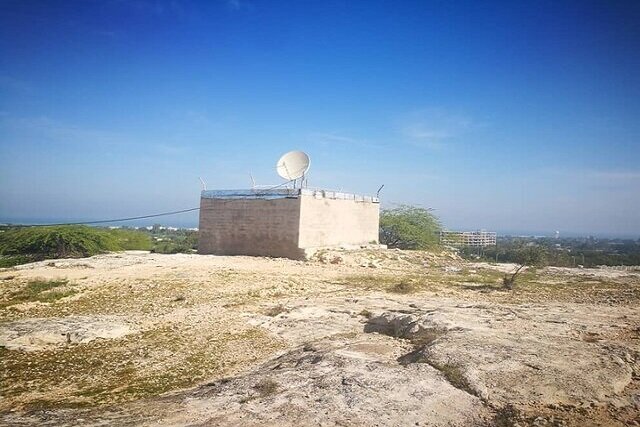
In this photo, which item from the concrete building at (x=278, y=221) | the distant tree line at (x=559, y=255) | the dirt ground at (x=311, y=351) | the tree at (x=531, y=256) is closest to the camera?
the dirt ground at (x=311, y=351)

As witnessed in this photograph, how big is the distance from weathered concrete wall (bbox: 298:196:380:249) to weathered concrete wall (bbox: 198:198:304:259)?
52cm

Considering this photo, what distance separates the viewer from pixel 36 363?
24.0ft

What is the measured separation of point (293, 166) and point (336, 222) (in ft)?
11.5

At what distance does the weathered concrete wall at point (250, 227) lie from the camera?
1948 centimetres

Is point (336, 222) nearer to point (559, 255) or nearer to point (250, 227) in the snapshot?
point (250, 227)

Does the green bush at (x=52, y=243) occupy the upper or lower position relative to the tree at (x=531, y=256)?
lower

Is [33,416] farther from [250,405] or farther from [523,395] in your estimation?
[523,395]

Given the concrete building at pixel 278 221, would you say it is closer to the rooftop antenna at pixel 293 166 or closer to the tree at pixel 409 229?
the rooftop antenna at pixel 293 166

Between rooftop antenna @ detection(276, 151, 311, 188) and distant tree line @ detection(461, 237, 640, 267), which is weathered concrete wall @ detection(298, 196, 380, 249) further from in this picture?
distant tree line @ detection(461, 237, 640, 267)

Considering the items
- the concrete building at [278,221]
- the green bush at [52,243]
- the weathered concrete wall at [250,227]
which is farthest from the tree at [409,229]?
the green bush at [52,243]

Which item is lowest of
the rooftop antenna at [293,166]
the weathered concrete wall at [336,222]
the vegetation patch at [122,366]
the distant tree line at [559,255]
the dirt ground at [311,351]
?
the vegetation patch at [122,366]

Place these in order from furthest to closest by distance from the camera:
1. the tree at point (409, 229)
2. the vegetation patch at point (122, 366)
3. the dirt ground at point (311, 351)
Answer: the tree at point (409, 229) < the vegetation patch at point (122, 366) < the dirt ground at point (311, 351)

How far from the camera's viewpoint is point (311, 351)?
24.5 ft

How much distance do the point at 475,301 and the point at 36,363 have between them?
9.73 m
